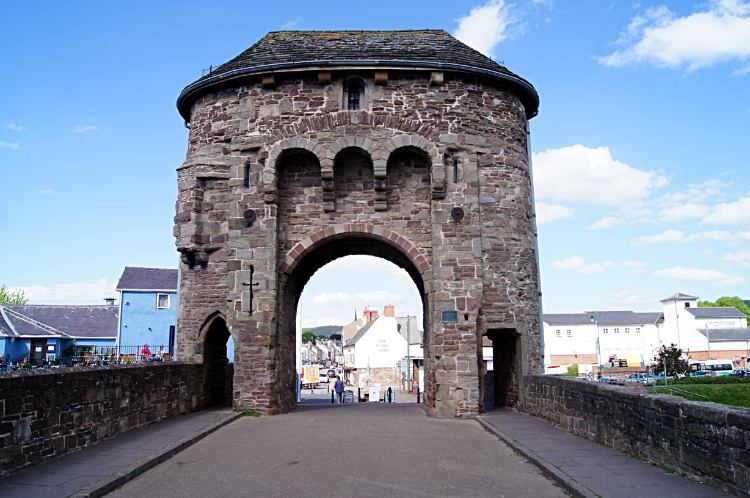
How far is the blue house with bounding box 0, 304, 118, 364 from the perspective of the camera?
32.8 meters

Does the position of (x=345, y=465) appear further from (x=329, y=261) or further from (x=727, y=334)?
(x=727, y=334)

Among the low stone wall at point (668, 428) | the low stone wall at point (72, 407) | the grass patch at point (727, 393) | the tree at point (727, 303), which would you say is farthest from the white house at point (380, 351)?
the tree at point (727, 303)

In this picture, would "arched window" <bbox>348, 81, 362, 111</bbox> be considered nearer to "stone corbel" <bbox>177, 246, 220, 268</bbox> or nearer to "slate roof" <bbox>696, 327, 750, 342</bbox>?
"stone corbel" <bbox>177, 246, 220, 268</bbox>

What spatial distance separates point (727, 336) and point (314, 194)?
70776 mm

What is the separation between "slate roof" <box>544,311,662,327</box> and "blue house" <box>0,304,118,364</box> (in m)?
49.3

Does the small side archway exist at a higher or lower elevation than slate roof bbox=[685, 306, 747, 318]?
lower

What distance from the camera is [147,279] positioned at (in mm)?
37875

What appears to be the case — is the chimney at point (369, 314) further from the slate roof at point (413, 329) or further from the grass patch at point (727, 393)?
the grass patch at point (727, 393)

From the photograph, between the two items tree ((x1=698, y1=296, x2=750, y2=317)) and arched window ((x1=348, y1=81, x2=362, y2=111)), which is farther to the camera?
tree ((x1=698, y1=296, x2=750, y2=317))

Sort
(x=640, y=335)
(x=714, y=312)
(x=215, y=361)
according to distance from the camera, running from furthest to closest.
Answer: (x=640, y=335)
(x=714, y=312)
(x=215, y=361)

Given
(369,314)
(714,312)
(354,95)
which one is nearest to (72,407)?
(354,95)

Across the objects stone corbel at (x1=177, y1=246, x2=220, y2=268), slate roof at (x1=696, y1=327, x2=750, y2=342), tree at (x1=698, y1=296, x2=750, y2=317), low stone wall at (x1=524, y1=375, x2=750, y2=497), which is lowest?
low stone wall at (x1=524, y1=375, x2=750, y2=497)

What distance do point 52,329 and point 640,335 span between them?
64845 mm

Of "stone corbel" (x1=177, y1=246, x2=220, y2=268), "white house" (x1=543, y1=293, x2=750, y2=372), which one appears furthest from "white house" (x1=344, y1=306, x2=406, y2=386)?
"stone corbel" (x1=177, y1=246, x2=220, y2=268)
